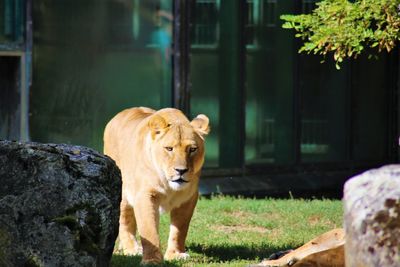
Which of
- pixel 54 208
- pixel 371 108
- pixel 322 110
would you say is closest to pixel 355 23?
pixel 54 208

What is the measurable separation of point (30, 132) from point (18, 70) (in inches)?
29.1

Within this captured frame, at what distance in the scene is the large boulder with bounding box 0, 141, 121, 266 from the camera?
6375mm

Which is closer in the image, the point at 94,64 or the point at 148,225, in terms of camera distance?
the point at 148,225

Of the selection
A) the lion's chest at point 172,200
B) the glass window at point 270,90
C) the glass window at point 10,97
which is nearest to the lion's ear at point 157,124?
the lion's chest at point 172,200

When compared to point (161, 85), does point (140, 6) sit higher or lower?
higher

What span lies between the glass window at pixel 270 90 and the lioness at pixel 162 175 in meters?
5.35

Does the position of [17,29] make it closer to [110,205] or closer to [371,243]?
[110,205]

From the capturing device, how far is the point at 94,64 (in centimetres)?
1330

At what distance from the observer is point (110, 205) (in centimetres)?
663

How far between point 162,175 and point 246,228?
2.46 metres

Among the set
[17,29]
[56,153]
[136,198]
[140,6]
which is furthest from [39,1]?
[56,153]

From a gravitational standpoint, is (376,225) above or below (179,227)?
above

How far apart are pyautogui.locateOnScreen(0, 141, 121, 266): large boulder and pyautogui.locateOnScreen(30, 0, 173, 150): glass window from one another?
6.25m

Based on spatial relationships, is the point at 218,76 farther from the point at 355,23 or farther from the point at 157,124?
the point at 157,124
